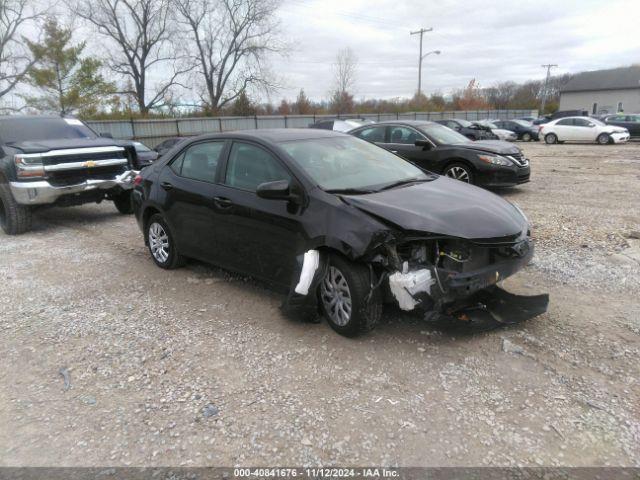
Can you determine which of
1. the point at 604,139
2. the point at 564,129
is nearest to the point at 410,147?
the point at 604,139

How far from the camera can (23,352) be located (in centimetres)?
379

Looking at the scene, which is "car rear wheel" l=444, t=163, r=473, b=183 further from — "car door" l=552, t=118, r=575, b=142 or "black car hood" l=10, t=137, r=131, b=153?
"car door" l=552, t=118, r=575, b=142

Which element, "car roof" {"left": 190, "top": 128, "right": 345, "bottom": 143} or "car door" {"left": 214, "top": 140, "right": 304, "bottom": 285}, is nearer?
"car door" {"left": 214, "top": 140, "right": 304, "bottom": 285}

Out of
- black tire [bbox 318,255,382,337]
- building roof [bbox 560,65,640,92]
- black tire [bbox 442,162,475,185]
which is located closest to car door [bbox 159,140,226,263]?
black tire [bbox 318,255,382,337]

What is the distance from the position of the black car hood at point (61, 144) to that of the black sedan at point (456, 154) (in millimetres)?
5468

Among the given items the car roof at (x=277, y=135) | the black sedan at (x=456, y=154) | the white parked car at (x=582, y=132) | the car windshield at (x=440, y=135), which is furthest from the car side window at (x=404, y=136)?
the white parked car at (x=582, y=132)

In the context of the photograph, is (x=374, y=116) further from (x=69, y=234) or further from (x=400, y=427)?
(x=400, y=427)

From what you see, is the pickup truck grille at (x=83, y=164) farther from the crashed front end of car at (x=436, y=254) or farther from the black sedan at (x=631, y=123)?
the black sedan at (x=631, y=123)

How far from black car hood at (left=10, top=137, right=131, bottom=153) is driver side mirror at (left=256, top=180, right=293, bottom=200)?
5.35 m

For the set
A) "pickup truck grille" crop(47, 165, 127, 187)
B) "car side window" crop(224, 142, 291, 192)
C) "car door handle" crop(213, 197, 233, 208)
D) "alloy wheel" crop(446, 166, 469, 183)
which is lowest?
"alloy wheel" crop(446, 166, 469, 183)

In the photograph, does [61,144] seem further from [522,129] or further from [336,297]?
[522,129]

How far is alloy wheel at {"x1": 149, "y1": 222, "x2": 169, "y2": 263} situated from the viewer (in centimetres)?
552

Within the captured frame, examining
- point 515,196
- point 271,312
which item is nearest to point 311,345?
point 271,312

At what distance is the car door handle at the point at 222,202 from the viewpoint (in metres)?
4.43
